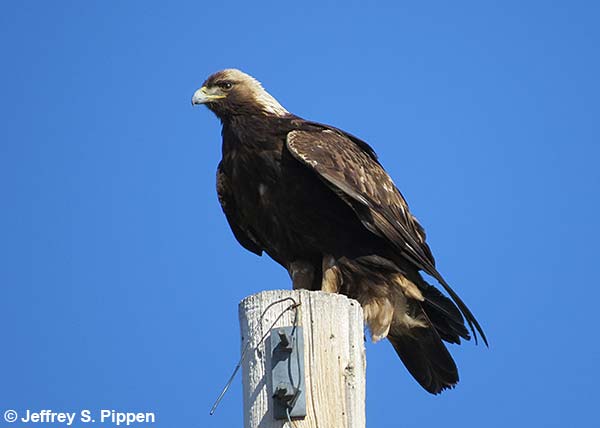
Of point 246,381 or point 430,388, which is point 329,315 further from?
point 430,388

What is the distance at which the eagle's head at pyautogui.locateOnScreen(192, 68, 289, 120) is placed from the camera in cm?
714

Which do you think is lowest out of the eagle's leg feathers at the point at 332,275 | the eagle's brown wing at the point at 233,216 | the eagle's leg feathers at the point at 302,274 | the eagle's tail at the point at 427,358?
the eagle's tail at the point at 427,358

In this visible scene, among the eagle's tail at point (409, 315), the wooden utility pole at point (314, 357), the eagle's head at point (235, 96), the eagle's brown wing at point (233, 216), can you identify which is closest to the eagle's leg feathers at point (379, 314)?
the eagle's tail at point (409, 315)

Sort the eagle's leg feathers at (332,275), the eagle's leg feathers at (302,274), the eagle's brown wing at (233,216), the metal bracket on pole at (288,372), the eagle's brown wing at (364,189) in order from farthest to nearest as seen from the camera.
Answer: the eagle's brown wing at (233,216) < the eagle's leg feathers at (302,274) < the eagle's leg feathers at (332,275) < the eagle's brown wing at (364,189) < the metal bracket on pole at (288,372)

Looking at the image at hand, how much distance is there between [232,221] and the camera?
7.18 metres

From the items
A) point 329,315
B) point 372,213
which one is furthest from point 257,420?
point 372,213

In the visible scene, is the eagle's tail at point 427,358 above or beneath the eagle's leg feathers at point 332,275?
beneath

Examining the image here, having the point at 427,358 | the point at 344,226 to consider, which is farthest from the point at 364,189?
the point at 427,358

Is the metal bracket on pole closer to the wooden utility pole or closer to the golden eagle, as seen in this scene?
the wooden utility pole

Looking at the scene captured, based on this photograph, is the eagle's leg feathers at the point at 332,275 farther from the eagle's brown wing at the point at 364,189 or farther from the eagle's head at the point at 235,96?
the eagle's head at the point at 235,96

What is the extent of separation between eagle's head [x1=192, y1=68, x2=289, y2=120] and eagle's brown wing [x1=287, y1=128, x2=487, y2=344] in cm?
58

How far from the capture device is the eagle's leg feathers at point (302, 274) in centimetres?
674

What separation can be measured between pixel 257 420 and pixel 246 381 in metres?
0.19

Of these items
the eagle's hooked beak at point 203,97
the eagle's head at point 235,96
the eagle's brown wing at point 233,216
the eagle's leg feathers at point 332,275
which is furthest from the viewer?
the eagle's hooked beak at point 203,97
